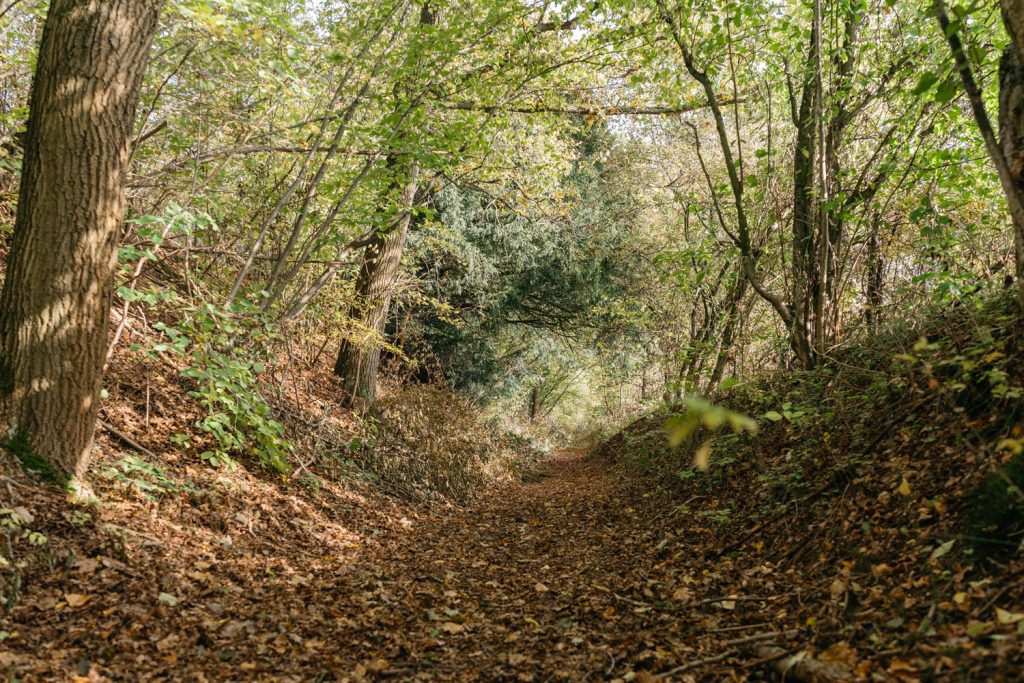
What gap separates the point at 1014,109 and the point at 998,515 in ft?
6.97

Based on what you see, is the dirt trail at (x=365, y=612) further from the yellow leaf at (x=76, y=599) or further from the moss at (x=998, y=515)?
the moss at (x=998, y=515)

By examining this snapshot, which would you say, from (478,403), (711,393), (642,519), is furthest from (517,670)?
(478,403)

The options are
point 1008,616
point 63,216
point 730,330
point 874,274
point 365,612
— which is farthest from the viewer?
point 730,330

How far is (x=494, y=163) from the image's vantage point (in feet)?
35.0

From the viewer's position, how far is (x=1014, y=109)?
11.4ft

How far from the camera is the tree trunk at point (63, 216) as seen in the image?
14.4 ft

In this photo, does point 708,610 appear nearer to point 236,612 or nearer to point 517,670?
point 517,670

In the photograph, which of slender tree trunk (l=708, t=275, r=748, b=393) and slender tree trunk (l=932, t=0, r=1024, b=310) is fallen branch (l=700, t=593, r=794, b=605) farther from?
slender tree trunk (l=708, t=275, r=748, b=393)

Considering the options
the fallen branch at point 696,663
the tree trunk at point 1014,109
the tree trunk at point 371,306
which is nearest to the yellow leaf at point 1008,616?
the fallen branch at point 696,663

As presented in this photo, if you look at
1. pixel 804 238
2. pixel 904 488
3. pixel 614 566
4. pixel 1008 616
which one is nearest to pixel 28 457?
pixel 614 566

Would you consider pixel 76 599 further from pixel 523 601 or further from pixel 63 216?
pixel 523 601

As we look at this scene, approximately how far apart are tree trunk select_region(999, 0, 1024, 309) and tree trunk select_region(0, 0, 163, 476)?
5.35m

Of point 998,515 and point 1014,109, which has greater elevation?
point 1014,109

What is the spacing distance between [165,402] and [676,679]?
18.8 ft
